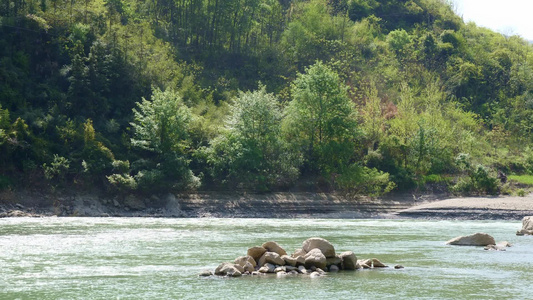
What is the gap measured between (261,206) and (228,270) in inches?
1627

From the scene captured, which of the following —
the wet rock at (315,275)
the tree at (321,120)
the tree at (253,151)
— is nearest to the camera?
the wet rock at (315,275)

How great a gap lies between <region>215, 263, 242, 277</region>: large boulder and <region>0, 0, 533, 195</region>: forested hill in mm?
39070

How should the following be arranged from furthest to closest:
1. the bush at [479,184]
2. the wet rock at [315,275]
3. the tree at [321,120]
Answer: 1. the tree at [321,120]
2. the bush at [479,184]
3. the wet rock at [315,275]

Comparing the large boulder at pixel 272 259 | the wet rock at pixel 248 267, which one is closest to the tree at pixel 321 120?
the large boulder at pixel 272 259

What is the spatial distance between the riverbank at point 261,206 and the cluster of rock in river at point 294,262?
3540cm

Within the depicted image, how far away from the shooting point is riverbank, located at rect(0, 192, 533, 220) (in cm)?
6300

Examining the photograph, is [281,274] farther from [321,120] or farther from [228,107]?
[228,107]

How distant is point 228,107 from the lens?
8538 centimetres

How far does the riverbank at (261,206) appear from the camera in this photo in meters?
63.0

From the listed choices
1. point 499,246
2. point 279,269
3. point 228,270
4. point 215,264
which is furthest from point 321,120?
point 228,270

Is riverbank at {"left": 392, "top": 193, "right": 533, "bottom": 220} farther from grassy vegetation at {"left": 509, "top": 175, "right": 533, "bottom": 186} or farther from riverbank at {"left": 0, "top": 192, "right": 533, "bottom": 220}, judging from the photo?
grassy vegetation at {"left": 509, "top": 175, "right": 533, "bottom": 186}

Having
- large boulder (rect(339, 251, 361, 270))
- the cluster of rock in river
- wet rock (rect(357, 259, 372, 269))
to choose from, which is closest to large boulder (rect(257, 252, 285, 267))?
the cluster of rock in river

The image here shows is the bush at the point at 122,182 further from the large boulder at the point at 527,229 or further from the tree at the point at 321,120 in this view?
the large boulder at the point at 527,229

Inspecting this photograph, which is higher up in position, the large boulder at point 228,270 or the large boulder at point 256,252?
the large boulder at point 256,252
